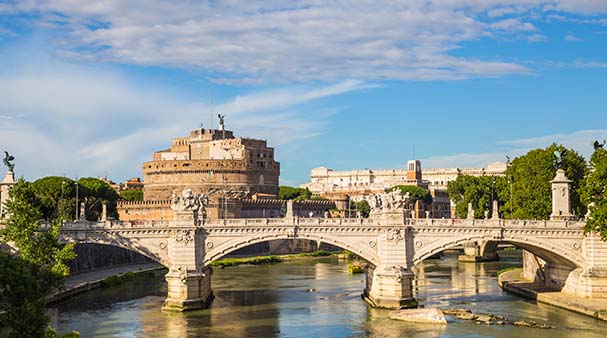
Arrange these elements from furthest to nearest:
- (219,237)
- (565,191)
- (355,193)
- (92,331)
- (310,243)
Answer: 1. (355,193)
2. (310,243)
3. (565,191)
4. (219,237)
5. (92,331)

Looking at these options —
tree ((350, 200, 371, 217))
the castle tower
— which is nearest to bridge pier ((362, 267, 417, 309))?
tree ((350, 200, 371, 217))

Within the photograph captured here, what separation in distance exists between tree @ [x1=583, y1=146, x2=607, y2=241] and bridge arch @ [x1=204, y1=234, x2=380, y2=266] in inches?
541

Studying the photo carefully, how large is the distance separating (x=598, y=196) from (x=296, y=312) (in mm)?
20544

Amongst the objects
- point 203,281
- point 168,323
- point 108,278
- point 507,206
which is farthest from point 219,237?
point 507,206

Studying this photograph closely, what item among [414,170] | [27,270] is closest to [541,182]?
[27,270]

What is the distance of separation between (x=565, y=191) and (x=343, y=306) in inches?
709

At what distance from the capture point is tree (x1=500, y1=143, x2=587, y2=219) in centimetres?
6488

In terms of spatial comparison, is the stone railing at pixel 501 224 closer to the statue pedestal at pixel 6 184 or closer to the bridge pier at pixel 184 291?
the bridge pier at pixel 184 291

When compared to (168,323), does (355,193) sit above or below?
above

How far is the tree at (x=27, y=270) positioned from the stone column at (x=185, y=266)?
25.6ft

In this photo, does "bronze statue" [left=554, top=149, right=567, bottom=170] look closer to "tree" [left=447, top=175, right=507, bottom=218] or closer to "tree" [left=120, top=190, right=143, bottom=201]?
"tree" [left=447, top=175, right=507, bottom=218]

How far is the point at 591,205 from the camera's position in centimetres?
5300

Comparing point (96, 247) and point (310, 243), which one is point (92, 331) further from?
point (310, 243)

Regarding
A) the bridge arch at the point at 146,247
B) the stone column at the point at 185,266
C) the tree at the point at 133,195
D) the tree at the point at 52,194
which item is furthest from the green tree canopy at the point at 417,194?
the bridge arch at the point at 146,247
